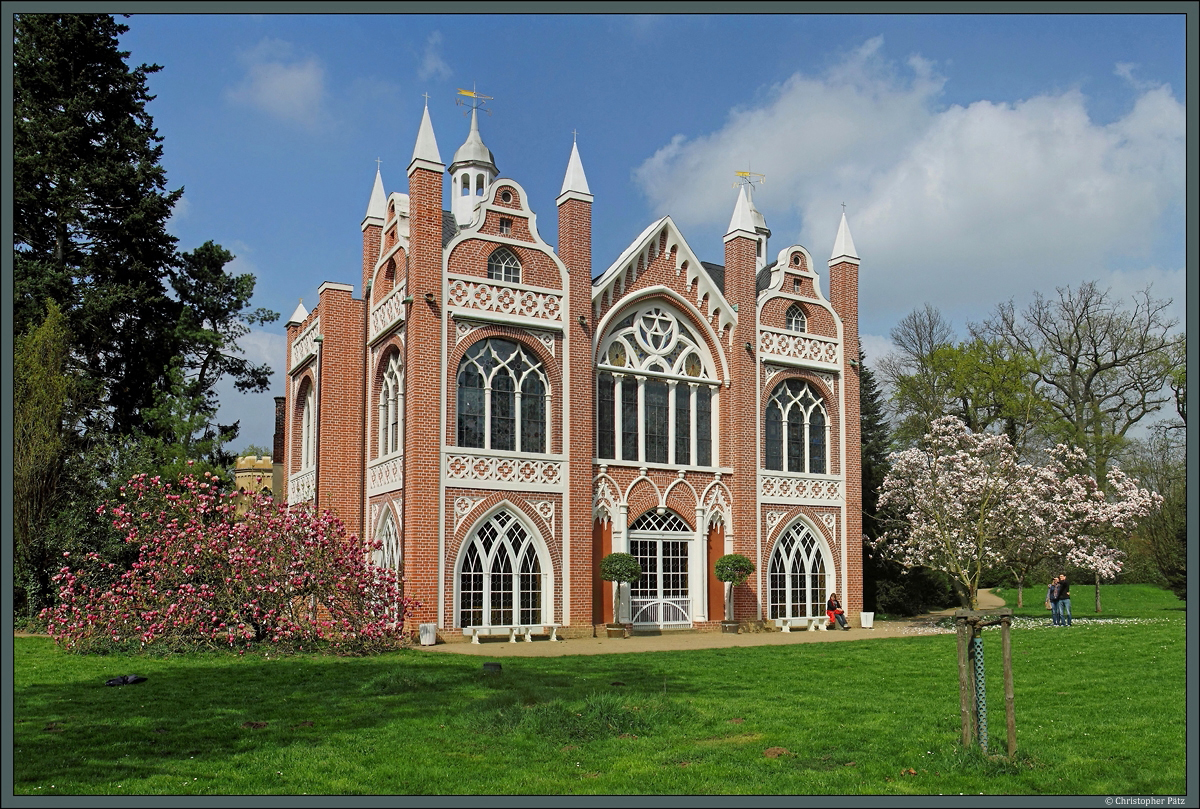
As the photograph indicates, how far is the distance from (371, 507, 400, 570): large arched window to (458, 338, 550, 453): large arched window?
8.85ft

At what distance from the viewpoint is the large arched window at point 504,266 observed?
23.9m

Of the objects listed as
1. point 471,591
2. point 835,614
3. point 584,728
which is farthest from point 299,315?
point 584,728

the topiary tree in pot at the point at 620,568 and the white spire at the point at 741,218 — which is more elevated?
the white spire at the point at 741,218

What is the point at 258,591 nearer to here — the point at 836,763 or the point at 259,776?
the point at 259,776

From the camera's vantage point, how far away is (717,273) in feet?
100

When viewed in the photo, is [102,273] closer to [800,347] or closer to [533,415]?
[533,415]

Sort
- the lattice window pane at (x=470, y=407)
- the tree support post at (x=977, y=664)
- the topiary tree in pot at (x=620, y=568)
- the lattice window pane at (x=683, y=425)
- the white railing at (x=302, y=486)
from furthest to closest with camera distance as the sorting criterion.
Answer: the white railing at (x=302, y=486) < the lattice window pane at (x=683, y=425) < the topiary tree in pot at (x=620, y=568) < the lattice window pane at (x=470, y=407) < the tree support post at (x=977, y=664)

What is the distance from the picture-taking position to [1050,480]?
94.8 ft

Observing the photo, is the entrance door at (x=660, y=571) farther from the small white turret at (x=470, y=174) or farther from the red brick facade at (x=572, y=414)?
the small white turret at (x=470, y=174)

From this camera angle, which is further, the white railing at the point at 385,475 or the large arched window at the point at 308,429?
the large arched window at the point at 308,429

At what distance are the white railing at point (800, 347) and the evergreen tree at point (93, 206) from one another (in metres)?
18.8


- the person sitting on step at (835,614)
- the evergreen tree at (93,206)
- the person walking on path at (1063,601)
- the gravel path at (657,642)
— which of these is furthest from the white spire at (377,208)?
the person walking on path at (1063,601)

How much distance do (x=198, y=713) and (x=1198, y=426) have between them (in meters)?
9.60

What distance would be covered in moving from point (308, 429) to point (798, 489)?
14.0m
